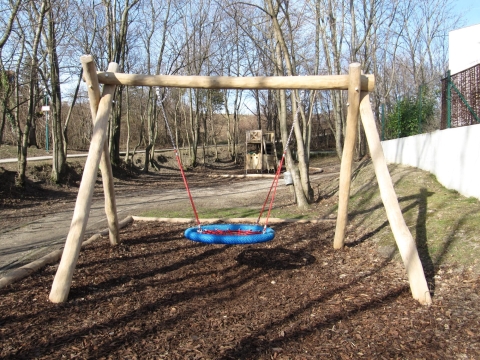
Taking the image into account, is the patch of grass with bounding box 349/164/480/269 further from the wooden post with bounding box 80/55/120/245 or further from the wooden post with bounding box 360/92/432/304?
the wooden post with bounding box 80/55/120/245

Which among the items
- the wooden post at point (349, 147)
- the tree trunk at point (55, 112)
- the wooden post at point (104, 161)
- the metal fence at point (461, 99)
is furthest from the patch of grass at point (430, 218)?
the tree trunk at point (55, 112)

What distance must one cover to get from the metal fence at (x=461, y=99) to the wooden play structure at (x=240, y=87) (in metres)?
3.38

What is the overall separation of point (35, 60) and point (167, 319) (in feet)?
33.3

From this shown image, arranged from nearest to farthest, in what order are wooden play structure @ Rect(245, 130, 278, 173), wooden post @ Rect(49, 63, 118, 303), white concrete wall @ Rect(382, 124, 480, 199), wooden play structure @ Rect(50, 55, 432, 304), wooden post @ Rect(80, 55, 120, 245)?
wooden post @ Rect(49, 63, 118, 303)
wooden play structure @ Rect(50, 55, 432, 304)
wooden post @ Rect(80, 55, 120, 245)
white concrete wall @ Rect(382, 124, 480, 199)
wooden play structure @ Rect(245, 130, 278, 173)

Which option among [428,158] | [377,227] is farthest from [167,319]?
[428,158]

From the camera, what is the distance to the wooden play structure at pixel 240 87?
4.02 meters

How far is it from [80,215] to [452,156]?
21.2ft

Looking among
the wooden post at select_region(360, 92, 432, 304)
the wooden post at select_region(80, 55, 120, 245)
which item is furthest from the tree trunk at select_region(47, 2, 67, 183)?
the wooden post at select_region(360, 92, 432, 304)

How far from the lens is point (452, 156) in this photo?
24.4 ft

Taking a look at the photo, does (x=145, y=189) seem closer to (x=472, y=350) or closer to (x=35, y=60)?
(x=35, y=60)

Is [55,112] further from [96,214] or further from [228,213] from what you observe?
[228,213]

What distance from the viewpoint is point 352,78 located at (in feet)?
15.3

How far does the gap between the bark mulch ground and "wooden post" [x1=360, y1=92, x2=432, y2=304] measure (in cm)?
17

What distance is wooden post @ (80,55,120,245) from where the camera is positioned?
456 centimetres
